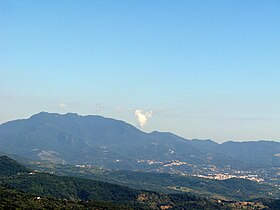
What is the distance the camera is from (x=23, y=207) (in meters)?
183

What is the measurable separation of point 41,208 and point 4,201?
16.3 metres

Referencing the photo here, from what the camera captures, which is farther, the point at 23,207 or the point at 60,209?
the point at 60,209

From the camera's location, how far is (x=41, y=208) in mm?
191250

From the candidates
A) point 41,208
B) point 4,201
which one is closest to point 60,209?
point 41,208

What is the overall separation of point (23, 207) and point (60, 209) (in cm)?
2000

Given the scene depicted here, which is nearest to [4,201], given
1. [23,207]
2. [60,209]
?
[23,207]

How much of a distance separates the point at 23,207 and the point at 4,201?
970 cm

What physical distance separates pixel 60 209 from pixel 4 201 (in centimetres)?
2583

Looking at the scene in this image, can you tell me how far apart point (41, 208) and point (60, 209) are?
9.98 meters

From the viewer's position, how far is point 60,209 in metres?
198

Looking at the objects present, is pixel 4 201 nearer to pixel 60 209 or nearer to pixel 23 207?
pixel 23 207

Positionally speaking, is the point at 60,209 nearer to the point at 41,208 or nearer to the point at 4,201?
the point at 41,208

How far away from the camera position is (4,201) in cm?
18625
